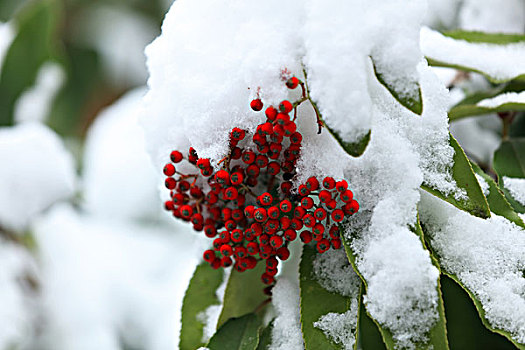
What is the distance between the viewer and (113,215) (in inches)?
51.2

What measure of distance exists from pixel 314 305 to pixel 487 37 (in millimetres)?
395

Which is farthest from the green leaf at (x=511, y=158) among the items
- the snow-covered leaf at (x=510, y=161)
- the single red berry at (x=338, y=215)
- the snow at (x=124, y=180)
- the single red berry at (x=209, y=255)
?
the snow at (x=124, y=180)

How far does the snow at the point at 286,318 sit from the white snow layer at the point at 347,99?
0.11 metres

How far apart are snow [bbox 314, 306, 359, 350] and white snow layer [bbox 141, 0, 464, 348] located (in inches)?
1.2

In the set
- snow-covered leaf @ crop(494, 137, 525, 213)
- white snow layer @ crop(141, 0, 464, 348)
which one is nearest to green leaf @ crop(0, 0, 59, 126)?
white snow layer @ crop(141, 0, 464, 348)

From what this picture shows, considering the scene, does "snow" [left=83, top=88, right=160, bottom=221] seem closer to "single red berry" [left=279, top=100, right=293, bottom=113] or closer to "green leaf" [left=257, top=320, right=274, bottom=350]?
"green leaf" [left=257, top=320, right=274, bottom=350]

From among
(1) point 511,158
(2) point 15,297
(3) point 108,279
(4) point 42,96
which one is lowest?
(3) point 108,279

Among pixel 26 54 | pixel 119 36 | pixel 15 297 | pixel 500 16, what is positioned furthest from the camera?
pixel 119 36

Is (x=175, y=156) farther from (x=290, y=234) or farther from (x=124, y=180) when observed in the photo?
(x=124, y=180)

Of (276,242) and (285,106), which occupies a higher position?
(285,106)

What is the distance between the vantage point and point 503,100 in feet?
2.06

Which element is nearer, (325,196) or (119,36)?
(325,196)

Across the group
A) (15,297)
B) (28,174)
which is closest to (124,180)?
(28,174)

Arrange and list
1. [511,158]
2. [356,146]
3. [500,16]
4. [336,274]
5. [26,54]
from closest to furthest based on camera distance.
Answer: [356,146], [336,274], [511,158], [500,16], [26,54]
